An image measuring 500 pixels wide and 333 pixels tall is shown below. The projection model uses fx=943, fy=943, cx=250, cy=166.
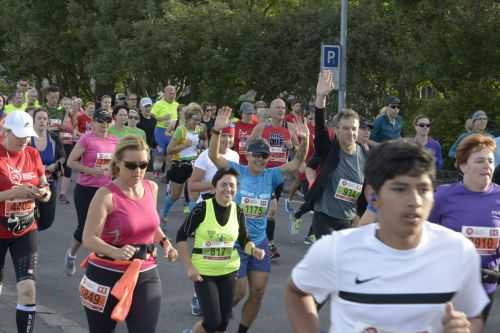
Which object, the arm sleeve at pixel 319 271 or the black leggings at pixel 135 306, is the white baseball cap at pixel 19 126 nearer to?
the black leggings at pixel 135 306

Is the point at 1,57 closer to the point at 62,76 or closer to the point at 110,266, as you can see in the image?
the point at 62,76

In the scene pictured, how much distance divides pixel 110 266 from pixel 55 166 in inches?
168

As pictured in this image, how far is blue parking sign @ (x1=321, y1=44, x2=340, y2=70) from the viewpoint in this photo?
17.4m

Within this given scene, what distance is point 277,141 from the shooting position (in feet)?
42.8

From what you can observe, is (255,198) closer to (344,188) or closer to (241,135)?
(344,188)

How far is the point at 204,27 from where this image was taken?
27.9 m

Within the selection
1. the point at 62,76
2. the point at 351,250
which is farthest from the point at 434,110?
the point at 62,76

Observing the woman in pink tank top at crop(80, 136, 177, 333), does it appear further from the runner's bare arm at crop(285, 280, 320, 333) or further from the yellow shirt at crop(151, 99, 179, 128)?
the yellow shirt at crop(151, 99, 179, 128)

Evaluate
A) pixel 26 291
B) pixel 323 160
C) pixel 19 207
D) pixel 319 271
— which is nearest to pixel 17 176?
pixel 19 207

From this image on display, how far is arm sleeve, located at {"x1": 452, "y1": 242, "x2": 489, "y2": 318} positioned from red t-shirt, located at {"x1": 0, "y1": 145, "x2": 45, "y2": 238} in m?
4.42

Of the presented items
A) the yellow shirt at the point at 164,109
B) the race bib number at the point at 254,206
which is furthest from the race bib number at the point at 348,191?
the yellow shirt at the point at 164,109

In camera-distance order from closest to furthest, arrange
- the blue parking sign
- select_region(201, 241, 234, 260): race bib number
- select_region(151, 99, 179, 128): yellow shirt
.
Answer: select_region(201, 241, 234, 260): race bib number → the blue parking sign → select_region(151, 99, 179, 128): yellow shirt

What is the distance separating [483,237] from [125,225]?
2.10m

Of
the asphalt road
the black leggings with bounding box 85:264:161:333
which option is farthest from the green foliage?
the black leggings with bounding box 85:264:161:333
